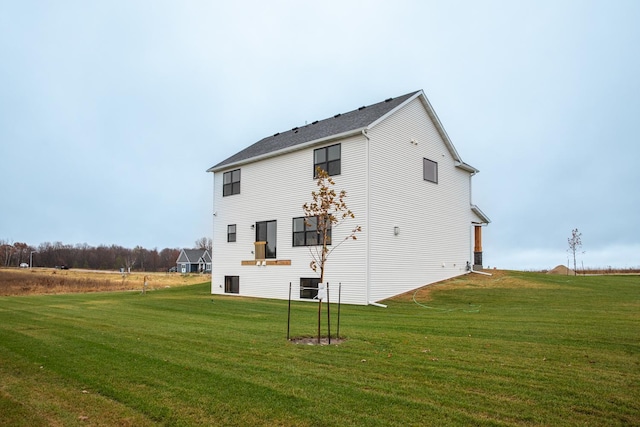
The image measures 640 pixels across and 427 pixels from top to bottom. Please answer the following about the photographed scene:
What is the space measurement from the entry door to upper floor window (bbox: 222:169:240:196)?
9.14ft

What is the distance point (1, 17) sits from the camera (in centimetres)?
1558

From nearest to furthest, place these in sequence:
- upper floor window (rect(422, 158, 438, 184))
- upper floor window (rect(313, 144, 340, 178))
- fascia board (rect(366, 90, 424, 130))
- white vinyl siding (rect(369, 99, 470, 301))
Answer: fascia board (rect(366, 90, 424, 130)), white vinyl siding (rect(369, 99, 470, 301)), upper floor window (rect(313, 144, 340, 178)), upper floor window (rect(422, 158, 438, 184))

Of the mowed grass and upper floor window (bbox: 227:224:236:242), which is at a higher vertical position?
upper floor window (bbox: 227:224:236:242)

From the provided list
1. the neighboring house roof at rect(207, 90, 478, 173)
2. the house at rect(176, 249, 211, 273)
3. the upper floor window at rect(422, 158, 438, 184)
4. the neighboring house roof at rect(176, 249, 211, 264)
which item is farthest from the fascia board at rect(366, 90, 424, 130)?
the neighboring house roof at rect(176, 249, 211, 264)

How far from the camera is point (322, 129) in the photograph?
20359 mm

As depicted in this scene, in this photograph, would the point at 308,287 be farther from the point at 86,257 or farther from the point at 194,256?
the point at 86,257

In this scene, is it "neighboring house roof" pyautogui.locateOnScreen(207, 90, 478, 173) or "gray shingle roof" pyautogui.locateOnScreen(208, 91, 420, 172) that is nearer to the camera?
"neighboring house roof" pyautogui.locateOnScreen(207, 90, 478, 173)

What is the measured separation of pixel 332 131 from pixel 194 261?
70.9 metres

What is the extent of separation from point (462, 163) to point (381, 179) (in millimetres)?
6625

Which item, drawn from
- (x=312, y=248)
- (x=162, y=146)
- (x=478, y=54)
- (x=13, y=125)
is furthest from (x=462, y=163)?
(x=13, y=125)

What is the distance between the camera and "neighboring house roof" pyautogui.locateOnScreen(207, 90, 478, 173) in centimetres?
1809

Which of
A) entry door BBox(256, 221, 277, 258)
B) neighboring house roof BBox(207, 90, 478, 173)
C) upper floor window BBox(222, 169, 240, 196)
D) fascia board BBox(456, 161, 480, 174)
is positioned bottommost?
entry door BBox(256, 221, 277, 258)

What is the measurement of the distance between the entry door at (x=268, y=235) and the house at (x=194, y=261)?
6545cm

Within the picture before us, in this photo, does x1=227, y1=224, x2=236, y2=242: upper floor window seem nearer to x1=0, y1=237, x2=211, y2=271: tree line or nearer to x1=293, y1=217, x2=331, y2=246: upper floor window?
x1=293, y1=217, x2=331, y2=246: upper floor window
